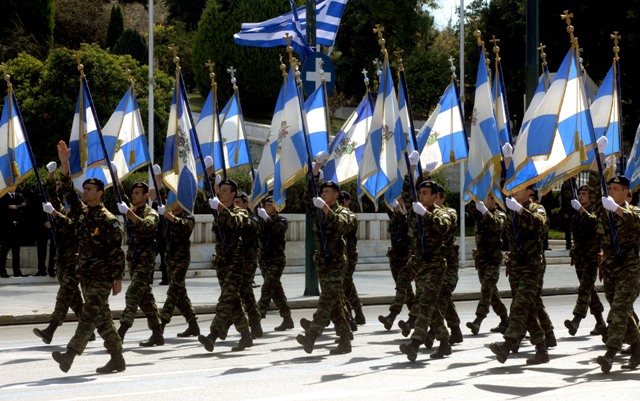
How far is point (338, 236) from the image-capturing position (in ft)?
42.4

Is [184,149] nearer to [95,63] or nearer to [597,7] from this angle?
[95,63]

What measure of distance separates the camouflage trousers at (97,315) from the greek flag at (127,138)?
580 cm

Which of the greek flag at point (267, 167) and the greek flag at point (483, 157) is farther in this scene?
the greek flag at point (267, 167)

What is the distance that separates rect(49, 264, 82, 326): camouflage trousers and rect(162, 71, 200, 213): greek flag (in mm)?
1542

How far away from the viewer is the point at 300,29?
69.6 feet

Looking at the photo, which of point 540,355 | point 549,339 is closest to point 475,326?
point 549,339

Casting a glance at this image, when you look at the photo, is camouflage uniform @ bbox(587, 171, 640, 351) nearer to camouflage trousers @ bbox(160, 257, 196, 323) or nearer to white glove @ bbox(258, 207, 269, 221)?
white glove @ bbox(258, 207, 269, 221)

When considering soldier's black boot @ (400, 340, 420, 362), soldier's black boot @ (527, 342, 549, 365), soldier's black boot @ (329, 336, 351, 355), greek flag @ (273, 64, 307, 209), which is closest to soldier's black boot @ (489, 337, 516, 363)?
soldier's black boot @ (527, 342, 549, 365)

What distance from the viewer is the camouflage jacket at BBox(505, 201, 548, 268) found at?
11.9m

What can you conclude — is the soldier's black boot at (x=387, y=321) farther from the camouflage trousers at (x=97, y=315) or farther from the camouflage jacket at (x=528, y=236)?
the camouflage trousers at (x=97, y=315)

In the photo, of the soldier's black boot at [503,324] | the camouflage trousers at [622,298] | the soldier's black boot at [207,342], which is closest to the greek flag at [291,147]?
the soldier's black boot at [207,342]

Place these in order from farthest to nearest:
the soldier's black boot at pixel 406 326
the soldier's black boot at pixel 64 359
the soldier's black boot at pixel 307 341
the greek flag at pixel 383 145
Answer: the soldier's black boot at pixel 406 326 < the greek flag at pixel 383 145 < the soldier's black boot at pixel 307 341 < the soldier's black boot at pixel 64 359

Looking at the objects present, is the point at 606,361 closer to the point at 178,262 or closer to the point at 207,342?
the point at 207,342

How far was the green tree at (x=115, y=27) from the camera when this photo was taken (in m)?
45.2
